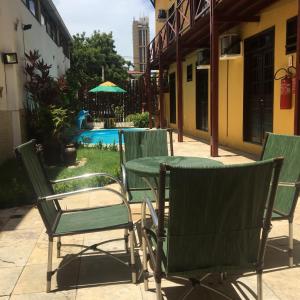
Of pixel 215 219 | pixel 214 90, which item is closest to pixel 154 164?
pixel 215 219

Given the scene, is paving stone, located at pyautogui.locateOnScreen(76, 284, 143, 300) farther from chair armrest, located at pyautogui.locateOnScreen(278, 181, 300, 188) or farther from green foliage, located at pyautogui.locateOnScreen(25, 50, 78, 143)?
green foliage, located at pyautogui.locateOnScreen(25, 50, 78, 143)

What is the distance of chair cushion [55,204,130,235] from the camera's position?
283 centimetres

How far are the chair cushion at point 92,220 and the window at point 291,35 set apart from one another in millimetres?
5085

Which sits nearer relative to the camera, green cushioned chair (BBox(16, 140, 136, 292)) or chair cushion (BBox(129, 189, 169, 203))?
green cushioned chair (BBox(16, 140, 136, 292))

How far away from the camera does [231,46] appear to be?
9.39 metres

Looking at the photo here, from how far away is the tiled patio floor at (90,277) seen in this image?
269cm

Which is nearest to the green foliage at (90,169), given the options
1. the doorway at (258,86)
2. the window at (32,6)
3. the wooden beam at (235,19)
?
the doorway at (258,86)

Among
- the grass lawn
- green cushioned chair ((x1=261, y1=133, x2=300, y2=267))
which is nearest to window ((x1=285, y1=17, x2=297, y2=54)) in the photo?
the grass lawn

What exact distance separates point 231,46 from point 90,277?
24.9ft

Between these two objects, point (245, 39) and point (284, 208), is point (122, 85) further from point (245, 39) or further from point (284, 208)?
point (284, 208)

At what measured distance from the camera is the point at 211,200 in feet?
6.49

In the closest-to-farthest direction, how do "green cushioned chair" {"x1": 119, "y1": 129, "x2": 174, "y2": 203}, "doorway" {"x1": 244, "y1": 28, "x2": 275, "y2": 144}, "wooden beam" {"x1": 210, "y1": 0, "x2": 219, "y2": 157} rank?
"green cushioned chair" {"x1": 119, "y1": 129, "x2": 174, "y2": 203} < "doorway" {"x1": 244, "y1": 28, "x2": 275, "y2": 144} < "wooden beam" {"x1": 210, "y1": 0, "x2": 219, "y2": 157}

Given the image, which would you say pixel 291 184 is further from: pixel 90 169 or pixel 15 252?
pixel 90 169

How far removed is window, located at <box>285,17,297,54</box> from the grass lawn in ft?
12.1
